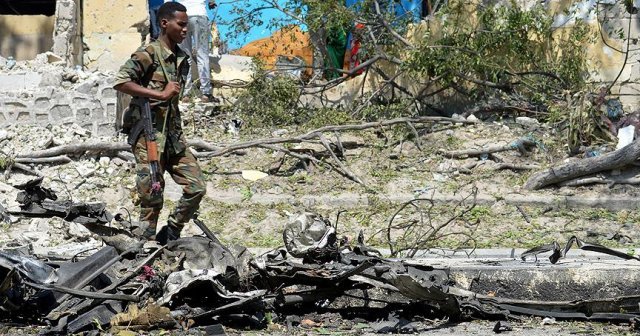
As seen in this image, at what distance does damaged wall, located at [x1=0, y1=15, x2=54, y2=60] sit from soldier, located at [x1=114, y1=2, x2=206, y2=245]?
6.97m

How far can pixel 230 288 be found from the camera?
491 cm

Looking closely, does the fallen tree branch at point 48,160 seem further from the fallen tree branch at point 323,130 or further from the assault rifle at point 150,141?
the assault rifle at point 150,141

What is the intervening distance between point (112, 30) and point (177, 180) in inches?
264

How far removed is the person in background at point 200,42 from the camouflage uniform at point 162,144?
18.1ft

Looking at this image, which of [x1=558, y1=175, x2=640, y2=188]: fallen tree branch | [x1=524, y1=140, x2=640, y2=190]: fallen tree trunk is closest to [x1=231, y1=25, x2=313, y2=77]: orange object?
[x1=524, y1=140, x2=640, y2=190]: fallen tree trunk

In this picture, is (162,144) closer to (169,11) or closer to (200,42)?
(169,11)

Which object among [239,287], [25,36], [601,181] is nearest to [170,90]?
[239,287]

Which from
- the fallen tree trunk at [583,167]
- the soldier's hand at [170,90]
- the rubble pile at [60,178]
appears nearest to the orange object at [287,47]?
the rubble pile at [60,178]

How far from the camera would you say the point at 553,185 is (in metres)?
8.89

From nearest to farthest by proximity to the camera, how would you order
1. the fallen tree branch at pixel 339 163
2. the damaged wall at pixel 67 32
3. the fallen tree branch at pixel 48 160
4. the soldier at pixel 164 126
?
the soldier at pixel 164 126 → the fallen tree branch at pixel 339 163 → the fallen tree branch at pixel 48 160 → the damaged wall at pixel 67 32

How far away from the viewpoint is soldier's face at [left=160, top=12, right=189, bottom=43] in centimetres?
591

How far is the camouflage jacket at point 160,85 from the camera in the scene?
5824 millimetres

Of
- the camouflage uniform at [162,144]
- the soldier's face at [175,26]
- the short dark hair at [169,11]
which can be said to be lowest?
the camouflage uniform at [162,144]

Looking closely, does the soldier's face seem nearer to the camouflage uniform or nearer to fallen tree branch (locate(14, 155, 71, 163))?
the camouflage uniform
